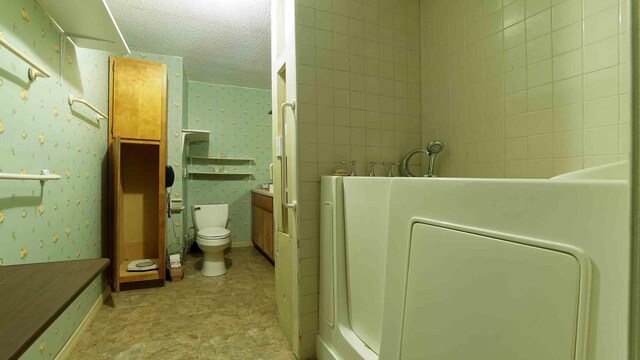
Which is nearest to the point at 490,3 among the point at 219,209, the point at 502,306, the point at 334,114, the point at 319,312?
the point at 334,114

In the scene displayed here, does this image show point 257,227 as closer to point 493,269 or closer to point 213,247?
point 213,247

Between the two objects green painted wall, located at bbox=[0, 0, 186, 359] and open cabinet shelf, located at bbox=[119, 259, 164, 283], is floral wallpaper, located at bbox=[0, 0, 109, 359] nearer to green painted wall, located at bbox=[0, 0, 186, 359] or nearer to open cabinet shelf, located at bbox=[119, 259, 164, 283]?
green painted wall, located at bbox=[0, 0, 186, 359]

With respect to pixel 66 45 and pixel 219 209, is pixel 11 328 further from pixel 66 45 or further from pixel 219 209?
pixel 219 209

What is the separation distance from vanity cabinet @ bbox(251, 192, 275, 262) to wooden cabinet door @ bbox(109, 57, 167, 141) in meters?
1.29

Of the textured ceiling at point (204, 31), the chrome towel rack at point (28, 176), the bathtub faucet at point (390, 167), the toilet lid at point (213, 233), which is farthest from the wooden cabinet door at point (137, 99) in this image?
the bathtub faucet at point (390, 167)

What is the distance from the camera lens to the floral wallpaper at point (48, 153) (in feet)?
3.59

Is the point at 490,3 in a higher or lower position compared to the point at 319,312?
higher

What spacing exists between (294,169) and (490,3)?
4.61 ft

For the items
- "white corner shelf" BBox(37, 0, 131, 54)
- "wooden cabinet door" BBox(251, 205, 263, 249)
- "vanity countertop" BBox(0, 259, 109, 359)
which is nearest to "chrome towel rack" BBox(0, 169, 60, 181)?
"vanity countertop" BBox(0, 259, 109, 359)

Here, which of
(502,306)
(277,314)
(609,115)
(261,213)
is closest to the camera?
(502,306)

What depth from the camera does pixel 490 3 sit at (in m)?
1.45

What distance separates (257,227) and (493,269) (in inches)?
127

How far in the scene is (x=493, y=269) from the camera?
648mm

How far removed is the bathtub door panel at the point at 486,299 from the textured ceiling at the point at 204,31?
7.54 ft
